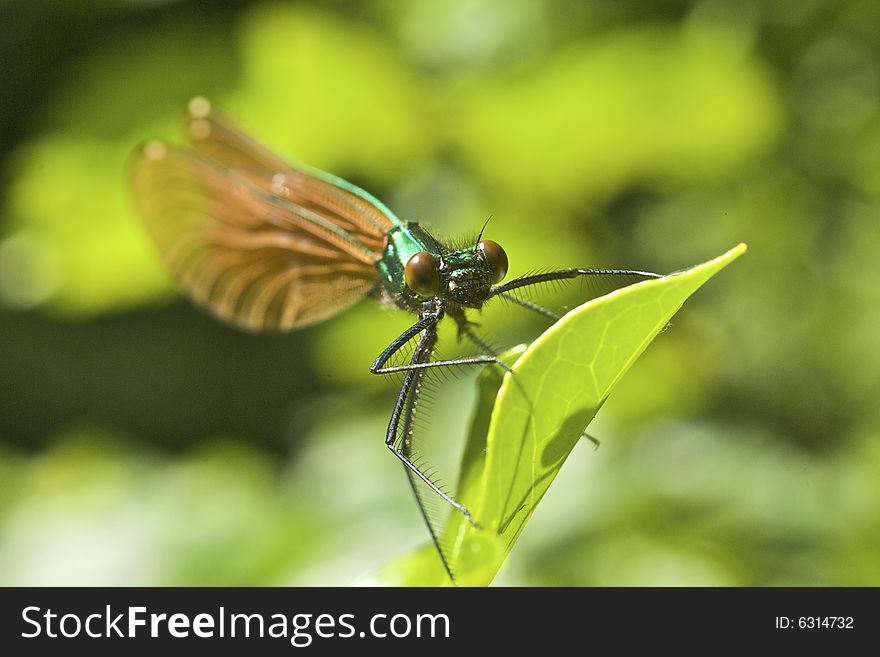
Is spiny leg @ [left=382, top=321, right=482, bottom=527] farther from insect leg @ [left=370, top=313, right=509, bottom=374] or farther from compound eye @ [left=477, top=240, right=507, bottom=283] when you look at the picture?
compound eye @ [left=477, top=240, right=507, bottom=283]

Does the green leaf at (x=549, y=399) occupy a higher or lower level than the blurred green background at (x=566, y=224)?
lower

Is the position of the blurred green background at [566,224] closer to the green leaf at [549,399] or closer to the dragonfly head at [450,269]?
the dragonfly head at [450,269]

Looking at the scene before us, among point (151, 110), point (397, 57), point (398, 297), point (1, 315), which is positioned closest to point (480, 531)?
point (398, 297)

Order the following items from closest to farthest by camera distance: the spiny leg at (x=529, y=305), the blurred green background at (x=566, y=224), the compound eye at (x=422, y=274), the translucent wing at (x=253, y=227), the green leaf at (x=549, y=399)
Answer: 1. the green leaf at (x=549, y=399)
2. the compound eye at (x=422, y=274)
3. the spiny leg at (x=529, y=305)
4. the translucent wing at (x=253, y=227)
5. the blurred green background at (x=566, y=224)

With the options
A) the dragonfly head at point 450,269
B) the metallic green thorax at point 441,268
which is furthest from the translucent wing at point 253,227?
the dragonfly head at point 450,269

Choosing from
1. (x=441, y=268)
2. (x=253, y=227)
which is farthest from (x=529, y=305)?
(x=253, y=227)

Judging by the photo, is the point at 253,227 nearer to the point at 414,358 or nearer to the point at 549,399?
the point at 414,358
